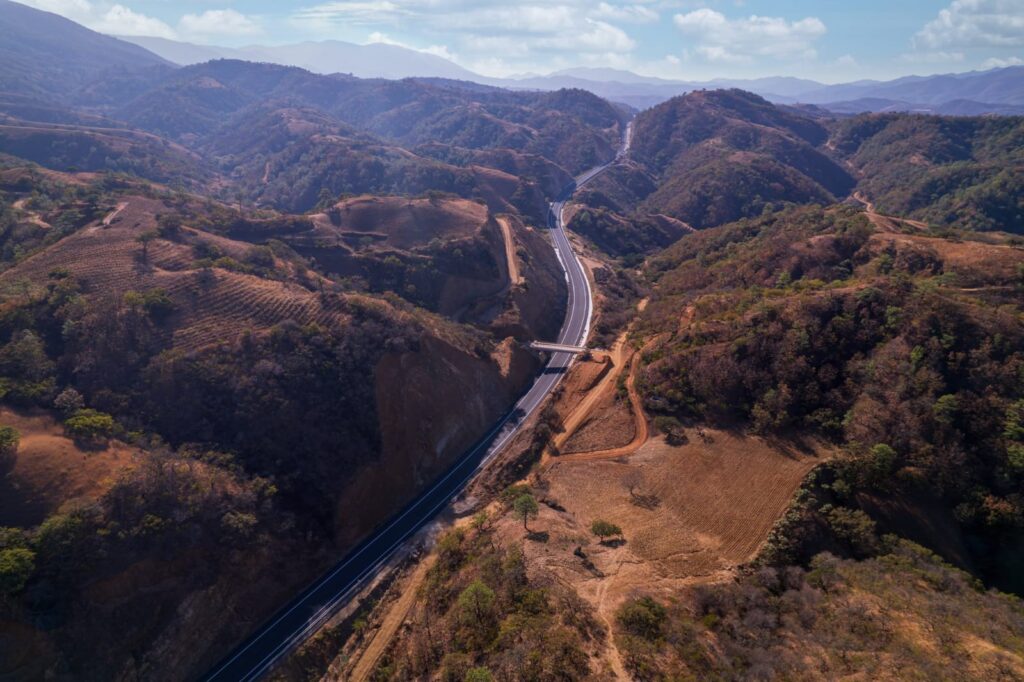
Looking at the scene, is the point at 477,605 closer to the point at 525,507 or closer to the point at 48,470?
the point at 525,507

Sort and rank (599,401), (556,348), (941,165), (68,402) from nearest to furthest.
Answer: (68,402), (599,401), (556,348), (941,165)

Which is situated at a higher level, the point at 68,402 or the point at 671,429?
→ the point at 68,402

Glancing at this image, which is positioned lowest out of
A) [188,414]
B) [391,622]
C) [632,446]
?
[391,622]

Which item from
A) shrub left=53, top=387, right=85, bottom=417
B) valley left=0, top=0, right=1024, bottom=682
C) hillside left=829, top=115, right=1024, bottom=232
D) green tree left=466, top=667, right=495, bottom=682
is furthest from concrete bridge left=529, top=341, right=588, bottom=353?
hillside left=829, top=115, right=1024, bottom=232

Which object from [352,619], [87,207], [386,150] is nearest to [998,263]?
[352,619]

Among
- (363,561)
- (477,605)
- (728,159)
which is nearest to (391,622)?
(363,561)

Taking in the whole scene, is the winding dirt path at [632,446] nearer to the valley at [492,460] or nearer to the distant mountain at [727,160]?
the valley at [492,460]

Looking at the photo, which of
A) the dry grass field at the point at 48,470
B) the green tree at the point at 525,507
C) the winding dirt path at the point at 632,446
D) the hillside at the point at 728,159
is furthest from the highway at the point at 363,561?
the hillside at the point at 728,159
